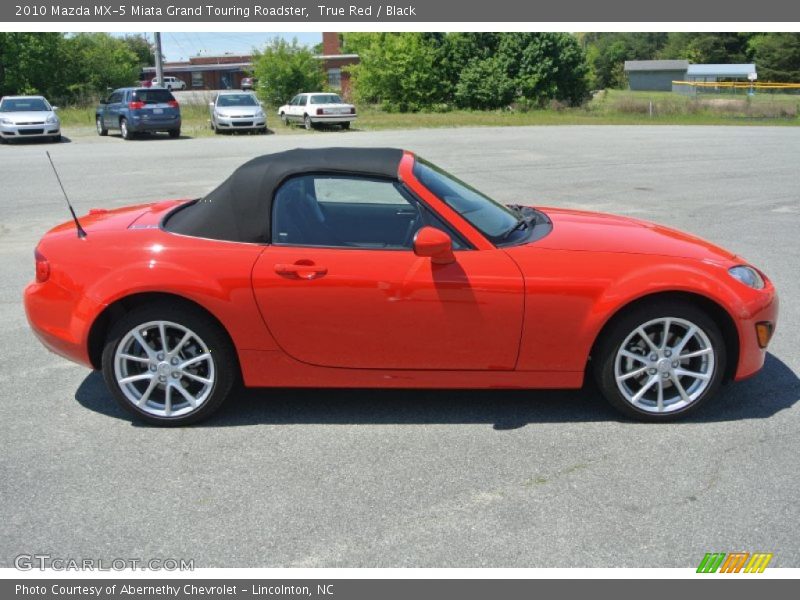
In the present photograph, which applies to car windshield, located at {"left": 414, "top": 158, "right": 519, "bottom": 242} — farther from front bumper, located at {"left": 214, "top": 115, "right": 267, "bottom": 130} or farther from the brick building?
the brick building

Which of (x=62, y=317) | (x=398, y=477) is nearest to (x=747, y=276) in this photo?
(x=398, y=477)

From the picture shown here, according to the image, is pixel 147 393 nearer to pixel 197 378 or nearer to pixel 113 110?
pixel 197 378

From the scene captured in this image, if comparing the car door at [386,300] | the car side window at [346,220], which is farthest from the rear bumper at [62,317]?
the car side window at [346,220]

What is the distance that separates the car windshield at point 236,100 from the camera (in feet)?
91.8

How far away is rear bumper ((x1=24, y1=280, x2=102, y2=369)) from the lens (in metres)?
4.14

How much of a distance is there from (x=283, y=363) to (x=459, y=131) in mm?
27182

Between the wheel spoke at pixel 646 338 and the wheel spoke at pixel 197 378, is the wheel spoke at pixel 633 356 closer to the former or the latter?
the wheel spoke at pixel 646 338

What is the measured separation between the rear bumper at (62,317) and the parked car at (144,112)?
75.5ft

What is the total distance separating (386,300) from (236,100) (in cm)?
2612

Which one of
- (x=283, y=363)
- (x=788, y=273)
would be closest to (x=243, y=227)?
(x=283, y=363)

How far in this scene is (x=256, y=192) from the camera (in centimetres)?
418

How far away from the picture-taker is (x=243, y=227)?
414cm

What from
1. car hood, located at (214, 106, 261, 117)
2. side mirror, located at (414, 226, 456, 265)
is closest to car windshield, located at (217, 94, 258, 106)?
car hood, located at (214, 106, 261, 117)
